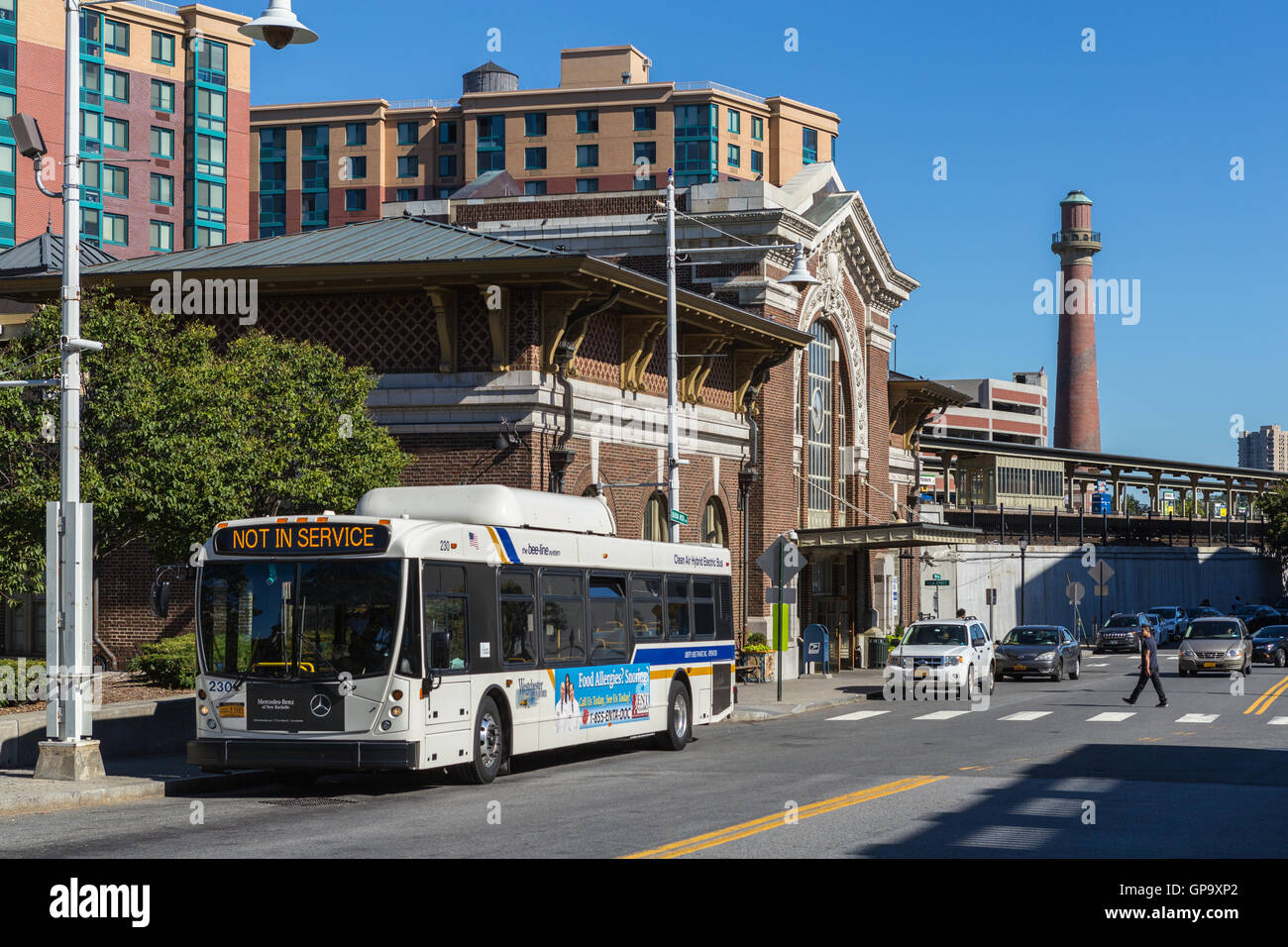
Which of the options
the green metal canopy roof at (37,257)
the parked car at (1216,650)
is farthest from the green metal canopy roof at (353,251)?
the parked car at (1216,650)

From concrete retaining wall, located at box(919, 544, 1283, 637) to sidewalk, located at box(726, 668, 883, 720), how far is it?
19.9 meters

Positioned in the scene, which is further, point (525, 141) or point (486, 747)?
point (525, 141)

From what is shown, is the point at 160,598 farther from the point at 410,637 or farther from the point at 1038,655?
the point at 1038,655

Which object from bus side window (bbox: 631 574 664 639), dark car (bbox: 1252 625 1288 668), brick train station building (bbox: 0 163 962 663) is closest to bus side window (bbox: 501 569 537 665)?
bus side window (bbox: 631 574 664 639)

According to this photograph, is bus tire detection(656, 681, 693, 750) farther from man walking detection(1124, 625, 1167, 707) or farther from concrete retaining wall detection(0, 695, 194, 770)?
man walking detection(1124, 625, 1167, 707)

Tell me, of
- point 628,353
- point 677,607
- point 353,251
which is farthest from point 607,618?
point 628,353

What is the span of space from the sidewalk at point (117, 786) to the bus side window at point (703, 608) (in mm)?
7846

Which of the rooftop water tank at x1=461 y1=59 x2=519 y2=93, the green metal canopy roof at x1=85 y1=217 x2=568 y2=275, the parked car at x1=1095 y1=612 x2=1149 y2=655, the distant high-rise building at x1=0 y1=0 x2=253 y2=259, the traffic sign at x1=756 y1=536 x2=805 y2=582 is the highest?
the rooftop water tank at x1=461 y1=59 x2=519 y2=93

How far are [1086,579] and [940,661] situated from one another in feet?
152

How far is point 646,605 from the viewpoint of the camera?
2305cm

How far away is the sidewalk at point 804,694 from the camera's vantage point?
3128cm

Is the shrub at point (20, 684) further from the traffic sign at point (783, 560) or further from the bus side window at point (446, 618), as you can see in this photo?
the traffic sign at point (783, 560)

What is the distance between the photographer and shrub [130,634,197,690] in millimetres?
24625

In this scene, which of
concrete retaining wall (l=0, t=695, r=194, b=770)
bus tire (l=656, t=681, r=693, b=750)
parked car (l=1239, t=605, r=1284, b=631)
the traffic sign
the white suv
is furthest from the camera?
parked car (l=1239, t=605, r=1284, b=631)
